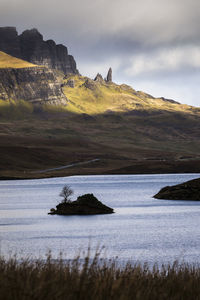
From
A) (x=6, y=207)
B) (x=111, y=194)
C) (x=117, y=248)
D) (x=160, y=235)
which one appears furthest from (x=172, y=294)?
(x=111, y=194)

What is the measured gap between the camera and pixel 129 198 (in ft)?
352

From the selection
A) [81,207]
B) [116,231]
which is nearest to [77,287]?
[116,231]

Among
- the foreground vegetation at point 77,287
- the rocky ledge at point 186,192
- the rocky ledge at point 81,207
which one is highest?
the rocky ledge at point 186,192

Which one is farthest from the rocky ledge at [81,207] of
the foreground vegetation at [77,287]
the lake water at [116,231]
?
the foreground vegetation at [77,287]

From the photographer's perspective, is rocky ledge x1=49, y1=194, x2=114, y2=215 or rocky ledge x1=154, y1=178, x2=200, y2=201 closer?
rocky ledge x1=49, y1=194, x2=114, y2=215

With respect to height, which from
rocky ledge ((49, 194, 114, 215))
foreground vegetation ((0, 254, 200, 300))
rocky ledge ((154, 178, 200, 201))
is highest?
rocky ledge ((154, 178, 200, 201))

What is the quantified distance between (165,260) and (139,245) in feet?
28.7

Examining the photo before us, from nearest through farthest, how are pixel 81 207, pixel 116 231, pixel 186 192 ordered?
pixel 116 231 → pixel 81 207 → pixel 186 192

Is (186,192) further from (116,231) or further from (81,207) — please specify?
(116,231)

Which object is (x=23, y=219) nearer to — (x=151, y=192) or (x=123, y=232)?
(x=123, y=232)

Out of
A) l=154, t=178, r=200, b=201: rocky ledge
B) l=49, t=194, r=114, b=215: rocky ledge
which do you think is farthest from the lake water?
l=154, t=178, r=200, b=201: rocky ledge

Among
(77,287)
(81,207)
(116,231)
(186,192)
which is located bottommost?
(77,287)

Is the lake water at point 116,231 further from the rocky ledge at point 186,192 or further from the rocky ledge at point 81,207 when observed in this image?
the rocky ledge at point 186,192

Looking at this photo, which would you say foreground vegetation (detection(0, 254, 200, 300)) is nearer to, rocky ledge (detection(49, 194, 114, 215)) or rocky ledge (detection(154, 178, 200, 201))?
rocky ledge (detection(49, 194, 114, 215))
